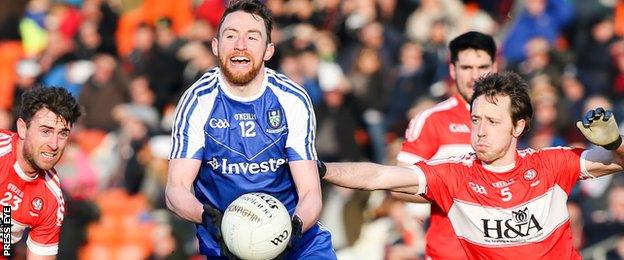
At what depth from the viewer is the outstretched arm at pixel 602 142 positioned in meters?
8.49

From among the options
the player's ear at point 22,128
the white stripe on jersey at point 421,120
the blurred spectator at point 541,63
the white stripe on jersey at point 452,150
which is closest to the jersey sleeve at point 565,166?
the white stripe on jersey at point 452,150

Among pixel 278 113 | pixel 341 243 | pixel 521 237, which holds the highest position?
pixel 278 113

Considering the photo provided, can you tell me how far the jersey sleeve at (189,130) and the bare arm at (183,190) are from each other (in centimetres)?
5

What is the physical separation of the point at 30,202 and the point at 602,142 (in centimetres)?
396

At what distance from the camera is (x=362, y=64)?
55.7 ft

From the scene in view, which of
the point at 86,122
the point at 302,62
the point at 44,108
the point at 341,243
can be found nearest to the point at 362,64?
the point at 302,62

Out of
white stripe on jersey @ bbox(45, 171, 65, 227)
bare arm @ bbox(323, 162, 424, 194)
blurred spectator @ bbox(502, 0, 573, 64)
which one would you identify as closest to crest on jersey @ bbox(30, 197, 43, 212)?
white stripe on jersey @ bbox(45, 171, 65, 227)

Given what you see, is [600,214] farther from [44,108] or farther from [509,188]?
[44,108]

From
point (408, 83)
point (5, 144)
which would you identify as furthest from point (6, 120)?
point (5, 144)

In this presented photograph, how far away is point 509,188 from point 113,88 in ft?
30.8

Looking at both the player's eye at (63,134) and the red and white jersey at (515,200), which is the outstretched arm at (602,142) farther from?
the player's eye at (63,134)

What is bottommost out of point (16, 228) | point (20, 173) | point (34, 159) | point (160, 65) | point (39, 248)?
point (39, 248)

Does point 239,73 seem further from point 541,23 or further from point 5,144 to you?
point 541,23

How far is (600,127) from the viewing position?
8.49 meters
